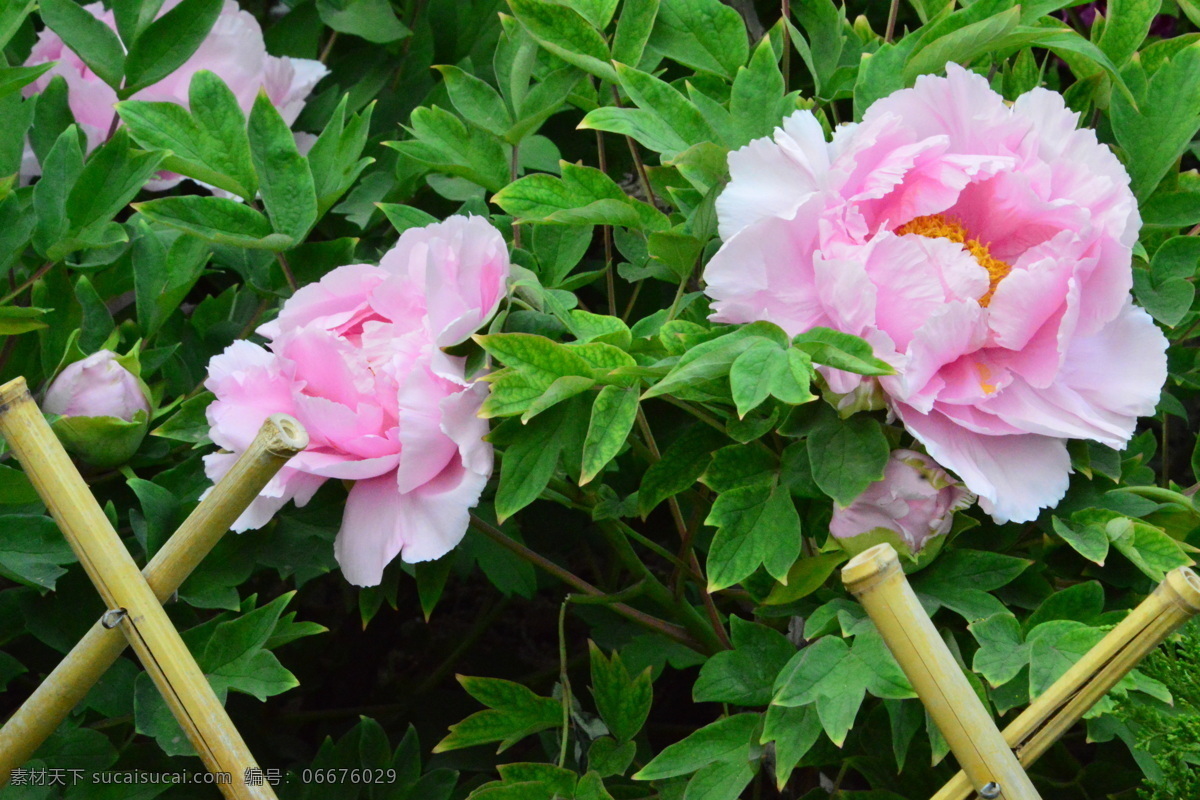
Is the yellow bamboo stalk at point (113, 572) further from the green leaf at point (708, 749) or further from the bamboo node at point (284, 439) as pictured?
the green leaf at point (708, 749)

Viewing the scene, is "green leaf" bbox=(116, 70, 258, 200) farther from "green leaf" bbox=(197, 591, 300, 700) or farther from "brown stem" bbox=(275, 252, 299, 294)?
"green leaf" bbox=(197, 591, 300, 700)

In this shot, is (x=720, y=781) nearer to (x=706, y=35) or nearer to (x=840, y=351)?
(x=840, y=351)

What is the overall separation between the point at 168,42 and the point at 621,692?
1.91 feet

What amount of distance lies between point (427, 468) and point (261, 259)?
12.6 inches

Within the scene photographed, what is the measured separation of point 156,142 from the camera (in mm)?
777

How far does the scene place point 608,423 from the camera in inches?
24.5

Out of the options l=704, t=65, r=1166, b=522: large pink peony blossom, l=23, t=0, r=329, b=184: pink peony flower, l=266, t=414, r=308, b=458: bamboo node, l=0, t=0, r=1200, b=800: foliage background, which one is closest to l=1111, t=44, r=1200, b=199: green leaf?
l=0, t=0, r=1200, b=800: foliage background

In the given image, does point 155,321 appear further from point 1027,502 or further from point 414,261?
point 1027,502

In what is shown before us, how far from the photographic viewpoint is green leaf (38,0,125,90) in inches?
34.2

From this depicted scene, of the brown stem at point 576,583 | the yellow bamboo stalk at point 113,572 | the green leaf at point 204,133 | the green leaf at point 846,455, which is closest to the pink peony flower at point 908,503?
the green leaf at point 846,455

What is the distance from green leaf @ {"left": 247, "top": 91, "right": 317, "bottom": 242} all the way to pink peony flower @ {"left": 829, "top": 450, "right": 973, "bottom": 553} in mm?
402

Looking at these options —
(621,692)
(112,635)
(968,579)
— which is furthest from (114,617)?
(968,579)

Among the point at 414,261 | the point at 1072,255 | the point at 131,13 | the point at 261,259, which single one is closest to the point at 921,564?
the point at 1072,255

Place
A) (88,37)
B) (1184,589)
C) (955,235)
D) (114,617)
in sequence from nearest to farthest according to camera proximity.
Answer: (1184,589) → (114,617) → (955,235) → (88,37)
